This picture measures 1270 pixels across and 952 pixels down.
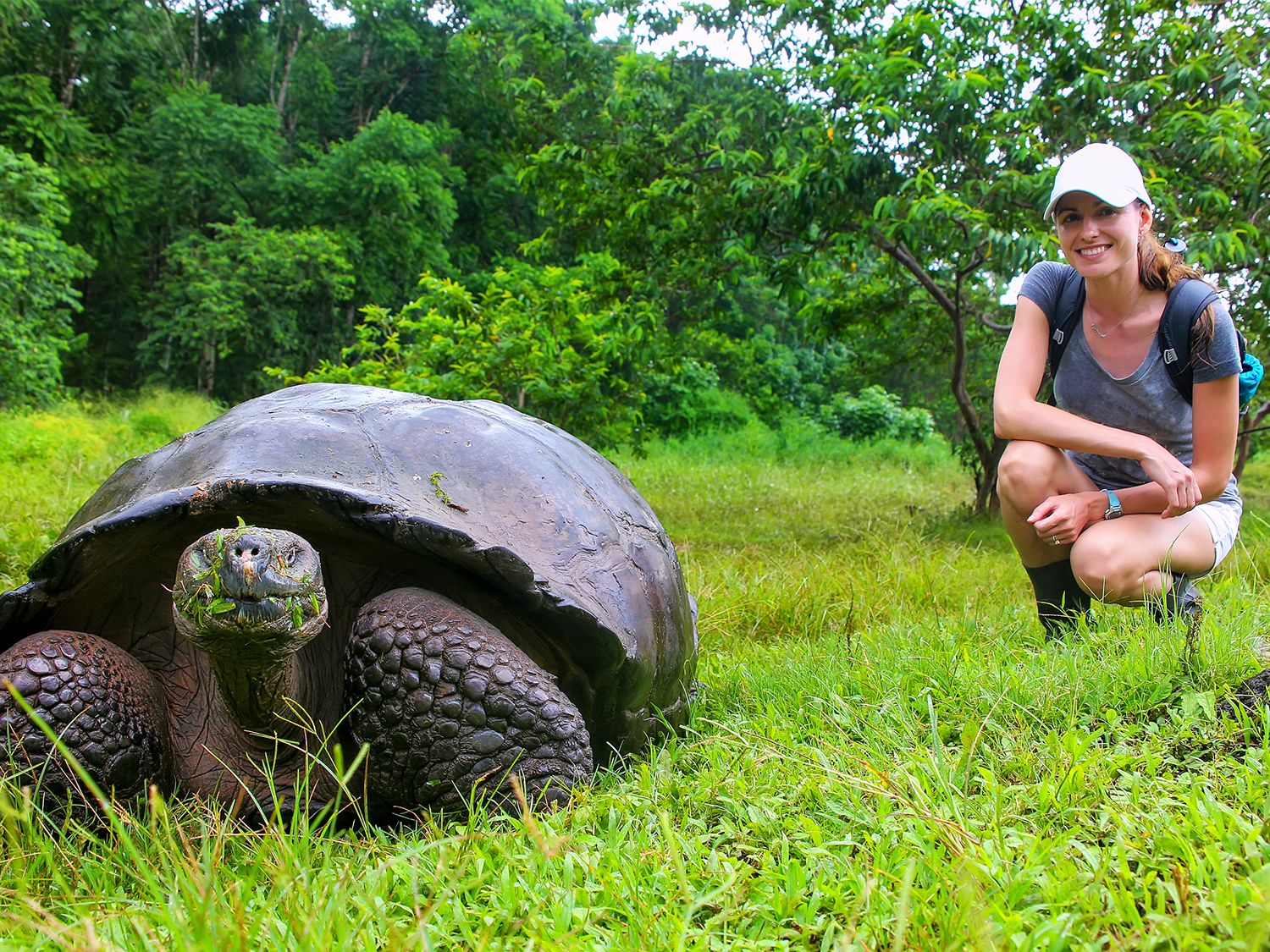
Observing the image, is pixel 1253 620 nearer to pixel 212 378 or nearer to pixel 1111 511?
pixel 1111 511

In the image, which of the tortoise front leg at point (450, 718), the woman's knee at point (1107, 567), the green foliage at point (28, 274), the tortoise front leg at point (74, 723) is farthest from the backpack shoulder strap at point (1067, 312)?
the green foliage at point (28, 274)

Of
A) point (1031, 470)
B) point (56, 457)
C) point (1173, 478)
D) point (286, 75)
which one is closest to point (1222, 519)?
point (1173, 478)

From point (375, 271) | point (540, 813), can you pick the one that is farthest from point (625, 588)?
point (375, 271)

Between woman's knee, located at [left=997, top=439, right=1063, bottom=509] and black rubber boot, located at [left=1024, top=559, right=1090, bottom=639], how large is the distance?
24 cm

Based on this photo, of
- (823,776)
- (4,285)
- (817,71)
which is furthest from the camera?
(4,285)

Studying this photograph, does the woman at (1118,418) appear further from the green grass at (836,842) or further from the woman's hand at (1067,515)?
the green grass at (836,842)

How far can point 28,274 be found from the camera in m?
11.9

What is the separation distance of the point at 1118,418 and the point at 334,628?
6.46 ft

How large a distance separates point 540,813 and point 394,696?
1.05 ft

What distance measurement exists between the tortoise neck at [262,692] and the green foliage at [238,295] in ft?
54.6

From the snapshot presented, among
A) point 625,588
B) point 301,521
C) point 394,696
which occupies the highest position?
point 301,521

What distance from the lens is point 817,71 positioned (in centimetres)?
506

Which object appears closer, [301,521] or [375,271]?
[301,521]

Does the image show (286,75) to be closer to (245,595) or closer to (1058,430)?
(1058,430)
